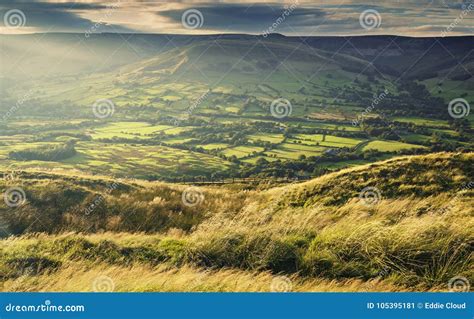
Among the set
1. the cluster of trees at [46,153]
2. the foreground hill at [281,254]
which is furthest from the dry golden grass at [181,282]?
the cluster of trees at [46,153]

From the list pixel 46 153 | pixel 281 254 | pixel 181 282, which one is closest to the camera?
pixel 181 282

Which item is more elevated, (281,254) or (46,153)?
(46,153)

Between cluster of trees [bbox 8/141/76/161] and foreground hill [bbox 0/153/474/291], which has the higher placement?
cluster of trees [bbox 8/141/76/161]

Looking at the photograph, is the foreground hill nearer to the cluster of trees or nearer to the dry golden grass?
the dry golden grass

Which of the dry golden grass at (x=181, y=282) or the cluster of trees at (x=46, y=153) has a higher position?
the cluster of trees at (x=46, y=153)

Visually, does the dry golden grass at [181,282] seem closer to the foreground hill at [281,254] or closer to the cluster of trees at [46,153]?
the foreground hill at [281,254]

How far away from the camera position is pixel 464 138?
107625mm

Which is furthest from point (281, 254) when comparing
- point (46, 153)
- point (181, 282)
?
point (46, 153)

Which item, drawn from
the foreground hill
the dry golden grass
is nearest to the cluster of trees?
the foreground hill

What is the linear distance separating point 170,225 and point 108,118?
150 metres

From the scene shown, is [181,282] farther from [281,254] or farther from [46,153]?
[46,153]

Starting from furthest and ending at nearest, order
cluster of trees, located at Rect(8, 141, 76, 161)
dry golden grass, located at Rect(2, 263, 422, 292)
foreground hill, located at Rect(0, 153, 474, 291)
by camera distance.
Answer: cluster of trees, located at Rect(8, 141, 76, 161)
foreground hill, located at Rect(0, 153, 474, 291)
dry golden grass, located at Rect(2, 263, 422, 292)

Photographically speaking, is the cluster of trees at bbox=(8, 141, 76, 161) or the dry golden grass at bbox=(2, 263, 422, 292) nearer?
the dry golden grass at bbox=(2, 263, 422, 292)
